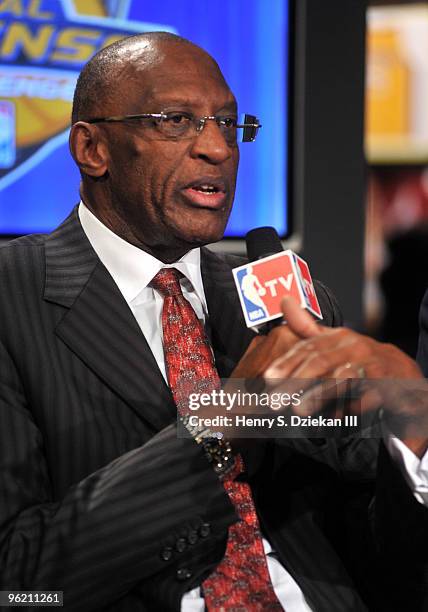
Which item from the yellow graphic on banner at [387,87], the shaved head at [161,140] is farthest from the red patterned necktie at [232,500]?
the yellow graphic on banner at [387,87]

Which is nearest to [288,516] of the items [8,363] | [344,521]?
[344,521]

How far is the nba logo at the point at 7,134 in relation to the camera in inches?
102

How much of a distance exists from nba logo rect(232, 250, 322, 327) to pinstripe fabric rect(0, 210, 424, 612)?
24cm

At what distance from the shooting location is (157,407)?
149 cm

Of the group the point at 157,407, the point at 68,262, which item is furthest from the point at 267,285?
the point at 68,262

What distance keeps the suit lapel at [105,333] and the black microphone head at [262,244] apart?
24cm

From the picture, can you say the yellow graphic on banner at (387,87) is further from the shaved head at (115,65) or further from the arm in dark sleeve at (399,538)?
the arm in dark sleeve at (399,538)

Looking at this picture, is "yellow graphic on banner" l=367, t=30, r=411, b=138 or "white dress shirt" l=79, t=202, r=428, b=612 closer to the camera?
"white dress shirt" l=79, t=202, r=428, b=612

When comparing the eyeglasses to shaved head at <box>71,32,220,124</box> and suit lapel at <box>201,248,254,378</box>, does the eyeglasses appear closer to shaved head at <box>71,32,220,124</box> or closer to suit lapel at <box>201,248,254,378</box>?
shaved head at <box>71,32,220,124</box>

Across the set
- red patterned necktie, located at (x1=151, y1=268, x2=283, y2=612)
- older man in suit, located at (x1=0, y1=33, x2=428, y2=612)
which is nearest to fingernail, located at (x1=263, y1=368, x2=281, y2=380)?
older man in suit, located at (x1=0, y1=33, x2=428, y2=612)

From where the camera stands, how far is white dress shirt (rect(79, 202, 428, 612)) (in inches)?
59.9

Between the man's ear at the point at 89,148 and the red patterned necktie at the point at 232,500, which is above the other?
the man's ear at the point at 89,148

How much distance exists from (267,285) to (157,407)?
34 centimetres

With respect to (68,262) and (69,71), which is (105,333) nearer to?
(68,262)
